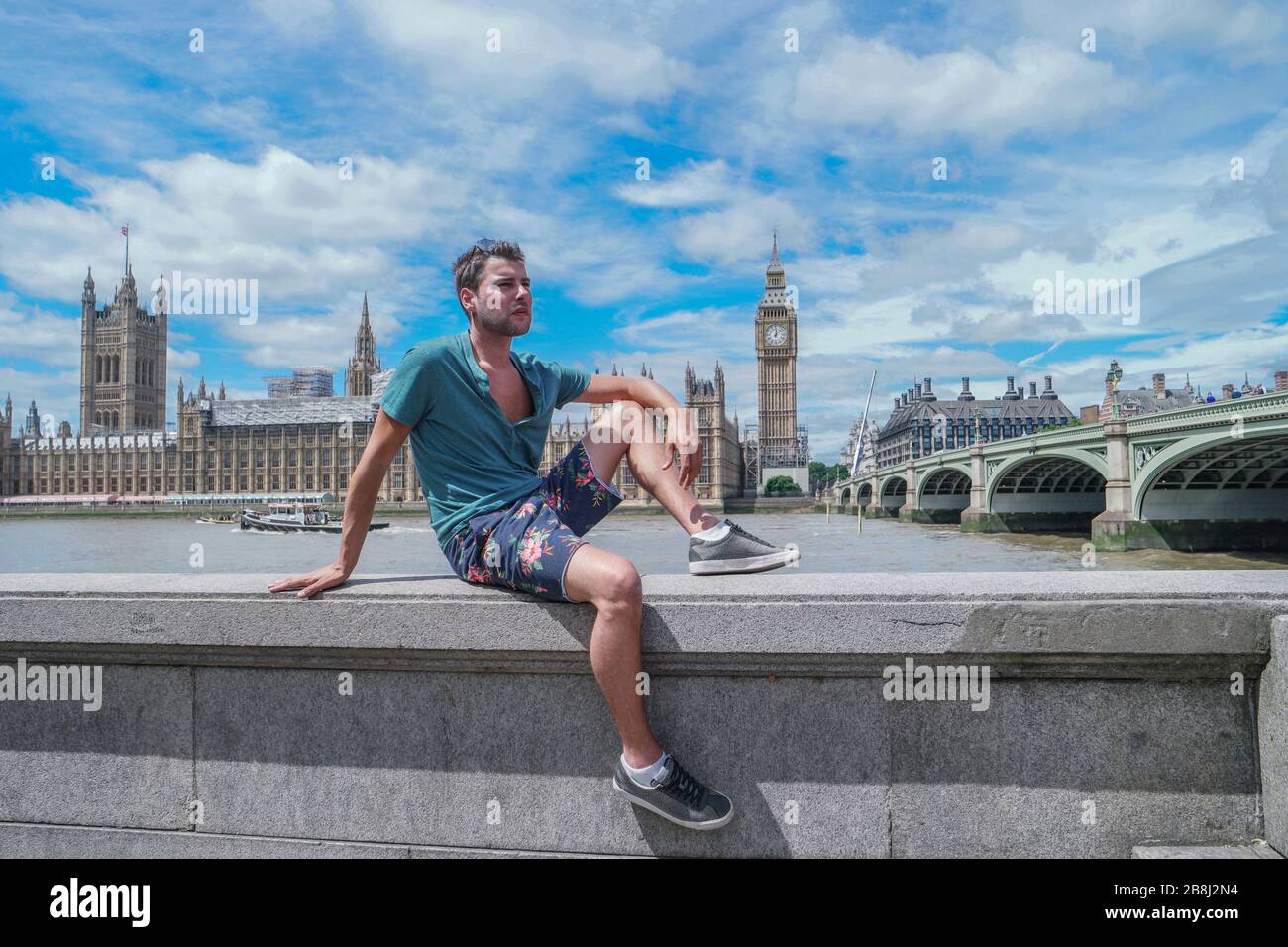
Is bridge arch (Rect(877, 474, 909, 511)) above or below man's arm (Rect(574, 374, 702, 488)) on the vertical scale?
below

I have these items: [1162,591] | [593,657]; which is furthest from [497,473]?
[1162,591]

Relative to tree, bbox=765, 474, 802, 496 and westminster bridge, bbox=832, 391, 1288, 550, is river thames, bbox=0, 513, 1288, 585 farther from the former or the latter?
tree, bbox=765, 474, 802, 496

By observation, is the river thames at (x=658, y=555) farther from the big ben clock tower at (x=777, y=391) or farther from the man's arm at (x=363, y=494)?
the big ben clock tower at (x=777, y=391)

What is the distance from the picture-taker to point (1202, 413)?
2194 centimetres

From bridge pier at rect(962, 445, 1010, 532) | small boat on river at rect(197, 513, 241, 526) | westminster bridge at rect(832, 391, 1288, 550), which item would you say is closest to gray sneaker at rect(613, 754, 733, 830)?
westminster bridge at rect(832, 391, 1288, 550)

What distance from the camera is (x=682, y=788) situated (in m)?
1.83

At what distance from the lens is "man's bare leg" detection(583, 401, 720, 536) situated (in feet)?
7.34

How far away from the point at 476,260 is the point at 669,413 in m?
0.68

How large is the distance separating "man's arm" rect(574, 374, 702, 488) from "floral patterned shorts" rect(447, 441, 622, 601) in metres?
0.22

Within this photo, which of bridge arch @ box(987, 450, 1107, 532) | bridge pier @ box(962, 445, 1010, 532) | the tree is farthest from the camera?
the tree

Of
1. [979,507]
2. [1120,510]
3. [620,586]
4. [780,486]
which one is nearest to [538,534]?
[620,586]

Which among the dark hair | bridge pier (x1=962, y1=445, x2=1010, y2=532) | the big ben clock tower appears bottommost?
bridge pier (x1=962, y1=445, x2=1010, y2=532)

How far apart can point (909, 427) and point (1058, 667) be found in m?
111
